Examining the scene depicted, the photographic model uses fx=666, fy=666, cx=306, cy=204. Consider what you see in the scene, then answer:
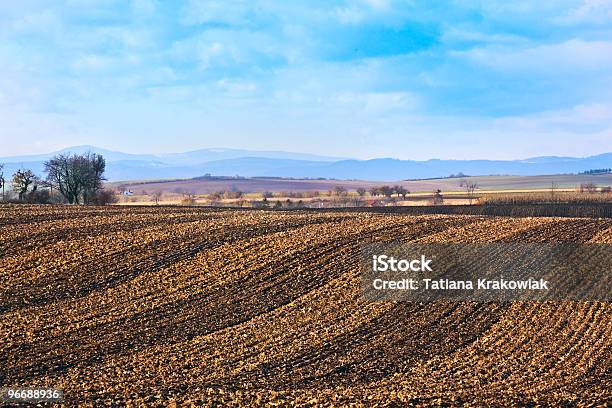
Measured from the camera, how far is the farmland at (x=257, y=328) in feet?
52.5

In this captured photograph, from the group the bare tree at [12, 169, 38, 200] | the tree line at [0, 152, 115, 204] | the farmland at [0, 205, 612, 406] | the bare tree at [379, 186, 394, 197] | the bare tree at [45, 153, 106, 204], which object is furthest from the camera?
the bare tree at [379, 186, 394, 197]

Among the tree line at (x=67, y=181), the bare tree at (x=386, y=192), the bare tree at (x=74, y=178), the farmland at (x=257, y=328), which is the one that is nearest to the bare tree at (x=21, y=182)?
the tree line at (x=67, y=181)

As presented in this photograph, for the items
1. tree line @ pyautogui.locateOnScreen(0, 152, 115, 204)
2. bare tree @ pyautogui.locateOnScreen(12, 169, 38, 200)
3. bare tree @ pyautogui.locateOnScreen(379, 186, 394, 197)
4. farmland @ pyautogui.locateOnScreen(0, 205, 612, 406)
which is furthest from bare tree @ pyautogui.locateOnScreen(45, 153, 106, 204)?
bare tree @ pyautogui.locateOnScreen(379, 186, 394, 197)

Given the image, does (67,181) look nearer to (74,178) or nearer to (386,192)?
(74,178)

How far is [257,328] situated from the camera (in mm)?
21297

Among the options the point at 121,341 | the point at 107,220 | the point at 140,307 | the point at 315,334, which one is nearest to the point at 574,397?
the point at 315,334

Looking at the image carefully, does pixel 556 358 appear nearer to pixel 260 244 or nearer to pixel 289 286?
pixel 289 286

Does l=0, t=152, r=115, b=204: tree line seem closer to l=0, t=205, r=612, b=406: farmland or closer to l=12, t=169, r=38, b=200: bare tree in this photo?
l=12, t=169, r=38, b=200: bare tree

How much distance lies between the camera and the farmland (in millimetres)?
16016

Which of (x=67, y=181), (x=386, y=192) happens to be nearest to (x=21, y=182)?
(x=67, y=181)

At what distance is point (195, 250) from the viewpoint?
2953 cm

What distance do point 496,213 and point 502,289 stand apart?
33655 mm

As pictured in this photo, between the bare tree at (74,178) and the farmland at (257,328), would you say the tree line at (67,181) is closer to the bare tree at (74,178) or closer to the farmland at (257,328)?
the bare tree at (74,178)

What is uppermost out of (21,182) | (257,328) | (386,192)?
(21,182)
